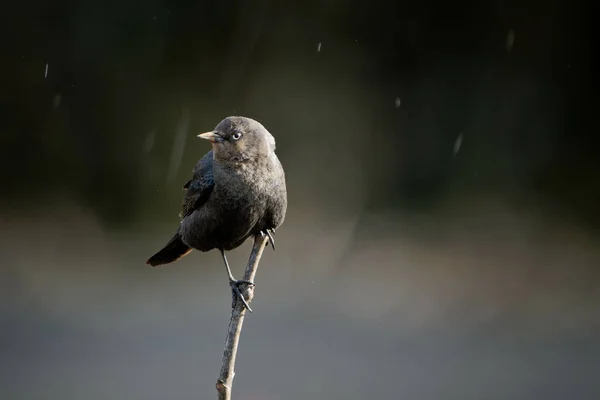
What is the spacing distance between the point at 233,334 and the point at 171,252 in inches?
17.4

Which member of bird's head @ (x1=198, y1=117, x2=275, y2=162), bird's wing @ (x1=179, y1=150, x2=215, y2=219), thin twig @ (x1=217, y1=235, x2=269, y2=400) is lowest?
thin twig @ (x1=217, y1=235, x2=269, y2=400)

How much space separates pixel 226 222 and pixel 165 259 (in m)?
0.30

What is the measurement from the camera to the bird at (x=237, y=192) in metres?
2.55

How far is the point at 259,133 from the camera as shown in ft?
8.41

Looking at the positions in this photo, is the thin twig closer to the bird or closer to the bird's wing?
the bird

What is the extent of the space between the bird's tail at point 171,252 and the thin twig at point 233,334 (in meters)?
0.26

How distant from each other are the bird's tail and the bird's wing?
0.29 ft

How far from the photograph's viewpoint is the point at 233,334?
248 cm

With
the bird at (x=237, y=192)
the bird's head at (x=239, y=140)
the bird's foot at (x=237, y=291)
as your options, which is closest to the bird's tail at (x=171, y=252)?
the bird at (x=237, y=192)

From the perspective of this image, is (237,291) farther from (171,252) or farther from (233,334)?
(171,252)

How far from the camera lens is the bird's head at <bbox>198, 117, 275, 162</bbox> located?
2525 millimetres

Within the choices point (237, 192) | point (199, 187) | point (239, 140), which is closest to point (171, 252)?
point (199, 187)

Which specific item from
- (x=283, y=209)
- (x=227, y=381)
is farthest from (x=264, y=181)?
(x=227, y=381)

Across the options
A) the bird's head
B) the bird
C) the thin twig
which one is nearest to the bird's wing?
the bird
